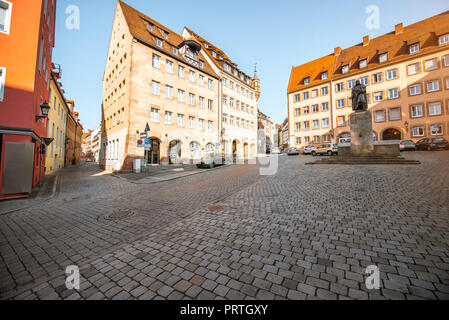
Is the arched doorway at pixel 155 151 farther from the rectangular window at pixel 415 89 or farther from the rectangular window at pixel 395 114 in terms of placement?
the rectangular window at pixel 415 89

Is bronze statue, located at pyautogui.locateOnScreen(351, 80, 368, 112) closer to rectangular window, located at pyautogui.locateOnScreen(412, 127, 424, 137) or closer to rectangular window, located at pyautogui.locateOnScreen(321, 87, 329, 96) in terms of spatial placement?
rectangular window, located at pyautogui.locateOnScreen(412, 127, 424, 137)

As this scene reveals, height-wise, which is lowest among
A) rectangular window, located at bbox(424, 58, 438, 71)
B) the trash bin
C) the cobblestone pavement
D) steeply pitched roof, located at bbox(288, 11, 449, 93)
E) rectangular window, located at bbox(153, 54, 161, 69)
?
the cobblestone pavement

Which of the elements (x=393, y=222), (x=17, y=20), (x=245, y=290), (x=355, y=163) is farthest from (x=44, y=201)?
(x=355, y=163)

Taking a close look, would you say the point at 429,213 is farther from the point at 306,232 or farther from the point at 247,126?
the point at 247,126

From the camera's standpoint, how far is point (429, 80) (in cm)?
2709

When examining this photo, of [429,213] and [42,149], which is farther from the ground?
[42,149]

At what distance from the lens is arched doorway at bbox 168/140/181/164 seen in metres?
21.2

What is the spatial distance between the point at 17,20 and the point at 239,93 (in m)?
29.0

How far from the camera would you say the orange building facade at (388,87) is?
87.7 feet

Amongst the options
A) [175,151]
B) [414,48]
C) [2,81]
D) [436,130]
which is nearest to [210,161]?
[175,151]

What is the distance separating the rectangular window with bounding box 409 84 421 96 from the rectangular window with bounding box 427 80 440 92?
39.4 inches

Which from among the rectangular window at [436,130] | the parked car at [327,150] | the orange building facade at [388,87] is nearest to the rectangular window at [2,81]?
the parked car at [327,150]

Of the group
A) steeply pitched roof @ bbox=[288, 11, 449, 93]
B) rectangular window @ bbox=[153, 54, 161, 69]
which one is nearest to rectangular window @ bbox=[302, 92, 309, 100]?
steeply pitched roof @ bbox=[288, 11, 449, 93]

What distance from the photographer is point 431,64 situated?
89.1 ft
